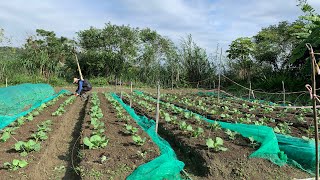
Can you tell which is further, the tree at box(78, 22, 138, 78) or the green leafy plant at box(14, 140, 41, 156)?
the tree at box(78, 22, 138, 78)

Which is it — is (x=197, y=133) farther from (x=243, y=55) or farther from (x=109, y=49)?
(x=109, y=49)

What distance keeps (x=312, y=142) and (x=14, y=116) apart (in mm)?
7172

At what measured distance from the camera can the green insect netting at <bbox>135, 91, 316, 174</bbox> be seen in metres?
5.20

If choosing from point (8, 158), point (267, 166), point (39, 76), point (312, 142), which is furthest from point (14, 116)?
point (39, 76)

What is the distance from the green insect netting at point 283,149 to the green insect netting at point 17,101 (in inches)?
219

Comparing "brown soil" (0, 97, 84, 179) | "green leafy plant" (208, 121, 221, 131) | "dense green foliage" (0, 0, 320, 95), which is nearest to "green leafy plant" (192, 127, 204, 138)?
"green leafy plant" (208, 121, 221, 131)

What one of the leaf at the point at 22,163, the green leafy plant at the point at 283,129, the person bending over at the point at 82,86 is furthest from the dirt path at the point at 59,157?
the person bending over at the point at 82,86

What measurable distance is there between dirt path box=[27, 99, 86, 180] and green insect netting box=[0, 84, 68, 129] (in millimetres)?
1356

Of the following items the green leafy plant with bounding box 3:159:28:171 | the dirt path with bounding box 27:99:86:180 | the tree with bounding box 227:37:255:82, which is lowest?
the dirt path with bounding box 27:99:86:180

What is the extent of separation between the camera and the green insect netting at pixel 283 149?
17.1 feet

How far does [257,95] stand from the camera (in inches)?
634

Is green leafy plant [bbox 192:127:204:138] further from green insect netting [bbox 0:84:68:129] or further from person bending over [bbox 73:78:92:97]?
person bending over [bbox 73:78:92:97]

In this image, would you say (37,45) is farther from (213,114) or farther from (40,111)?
(213,114)

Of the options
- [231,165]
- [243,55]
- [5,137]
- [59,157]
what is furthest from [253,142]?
[243,55]
